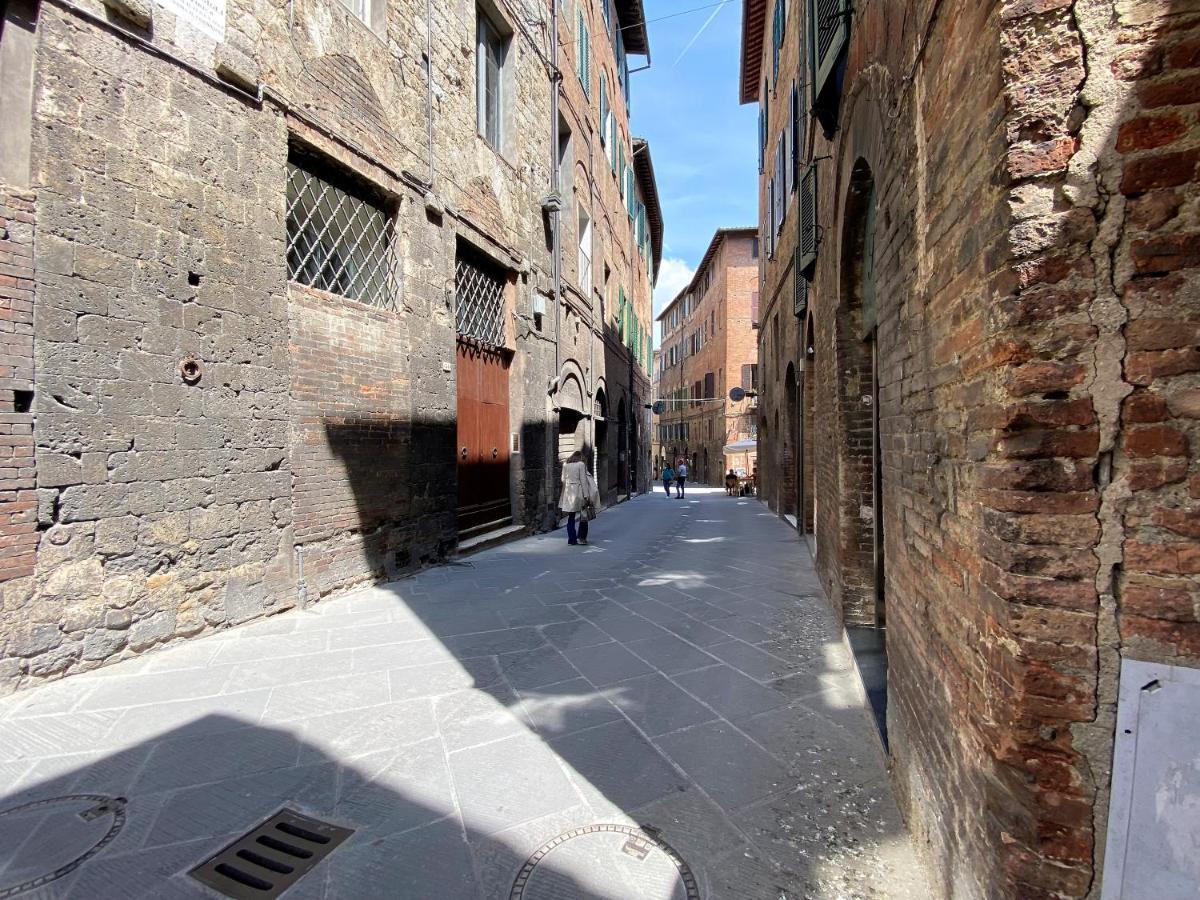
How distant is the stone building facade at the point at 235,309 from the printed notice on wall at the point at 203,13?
1 cm

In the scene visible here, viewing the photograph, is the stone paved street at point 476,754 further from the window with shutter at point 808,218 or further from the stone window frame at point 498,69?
the stone window frame at point 498,69

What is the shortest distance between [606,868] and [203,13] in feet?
19.9

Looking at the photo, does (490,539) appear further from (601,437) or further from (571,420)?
(601,437)

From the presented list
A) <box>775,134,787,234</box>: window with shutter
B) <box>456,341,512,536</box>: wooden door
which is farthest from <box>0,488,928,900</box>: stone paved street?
<box>775,134,787,234</box>: window with shutter

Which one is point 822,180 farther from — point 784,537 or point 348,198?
point 784,537

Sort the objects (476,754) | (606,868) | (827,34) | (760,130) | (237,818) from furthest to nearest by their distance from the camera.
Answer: (760,130)
(827,34)
(476,754)
(237,818)
(606,868)

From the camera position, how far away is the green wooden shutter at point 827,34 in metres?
3.76

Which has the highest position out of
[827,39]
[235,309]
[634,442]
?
[827,39]

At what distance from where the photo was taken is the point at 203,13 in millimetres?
4457

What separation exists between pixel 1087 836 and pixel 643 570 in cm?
563

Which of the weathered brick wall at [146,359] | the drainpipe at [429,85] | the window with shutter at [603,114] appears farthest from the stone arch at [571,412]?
the window with shutter at [603,114]

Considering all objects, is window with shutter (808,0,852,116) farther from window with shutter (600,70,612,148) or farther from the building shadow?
window with shutter (600,70,612,148)

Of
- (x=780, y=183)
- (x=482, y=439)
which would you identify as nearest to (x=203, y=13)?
(x=482, y=439)

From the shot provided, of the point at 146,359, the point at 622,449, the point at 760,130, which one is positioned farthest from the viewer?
the point at 622,449
